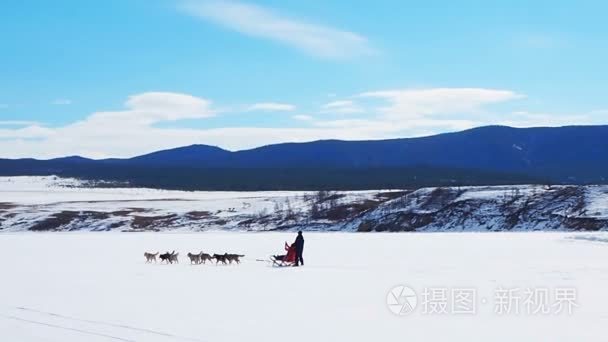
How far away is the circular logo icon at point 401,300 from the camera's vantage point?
1378cm

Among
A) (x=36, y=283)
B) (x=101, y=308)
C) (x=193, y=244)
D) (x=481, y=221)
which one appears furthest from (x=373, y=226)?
(x=101, y=308)

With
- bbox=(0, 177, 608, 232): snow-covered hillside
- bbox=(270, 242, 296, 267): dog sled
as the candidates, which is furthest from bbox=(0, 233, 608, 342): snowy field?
bbox=(0, 177, 608, 232): snow-covered hillside

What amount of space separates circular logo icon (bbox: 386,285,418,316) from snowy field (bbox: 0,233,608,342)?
6.3 inches

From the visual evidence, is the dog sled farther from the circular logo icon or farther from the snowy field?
the circular logo icon

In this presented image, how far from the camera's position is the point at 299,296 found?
16000mm

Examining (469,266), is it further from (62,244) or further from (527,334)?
(62,244)

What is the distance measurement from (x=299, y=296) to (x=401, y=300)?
235 centimetres

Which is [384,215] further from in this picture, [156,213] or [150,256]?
[150,256]

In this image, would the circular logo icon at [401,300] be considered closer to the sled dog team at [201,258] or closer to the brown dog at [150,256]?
the sled dog team at [201,258]

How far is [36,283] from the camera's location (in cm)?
1891

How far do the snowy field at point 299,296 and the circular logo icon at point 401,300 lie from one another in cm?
16

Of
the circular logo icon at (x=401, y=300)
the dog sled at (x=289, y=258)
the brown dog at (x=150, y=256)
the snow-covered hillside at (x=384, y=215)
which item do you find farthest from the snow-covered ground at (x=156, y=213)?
the circular logo icon at (x=401, y=300)

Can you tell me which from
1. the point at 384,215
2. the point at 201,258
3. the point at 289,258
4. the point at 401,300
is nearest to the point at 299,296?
the point at 401,300

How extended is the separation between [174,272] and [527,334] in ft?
43.5
